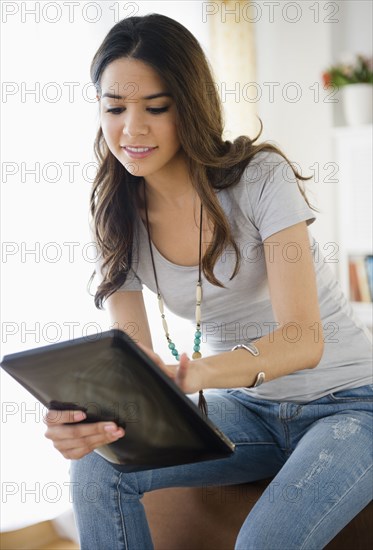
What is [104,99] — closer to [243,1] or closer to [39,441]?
[39,441]

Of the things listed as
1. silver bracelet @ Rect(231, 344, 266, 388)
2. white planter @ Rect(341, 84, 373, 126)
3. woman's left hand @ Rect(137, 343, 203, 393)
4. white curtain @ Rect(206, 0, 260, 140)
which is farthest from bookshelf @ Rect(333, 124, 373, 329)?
woman's left hand @ Rect(137, 343, 203, 393)

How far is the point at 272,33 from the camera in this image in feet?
Result: 11.9

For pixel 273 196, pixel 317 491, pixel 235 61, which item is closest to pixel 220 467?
pixel 317 491

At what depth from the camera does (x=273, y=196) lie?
4.57 ft

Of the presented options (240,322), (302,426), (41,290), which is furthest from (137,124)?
(41,290)

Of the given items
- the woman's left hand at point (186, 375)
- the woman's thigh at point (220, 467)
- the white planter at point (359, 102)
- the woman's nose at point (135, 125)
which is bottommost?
the woman's thigh at point (220, 467)

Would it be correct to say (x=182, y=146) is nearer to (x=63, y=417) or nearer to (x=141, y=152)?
(x=141, y=152)

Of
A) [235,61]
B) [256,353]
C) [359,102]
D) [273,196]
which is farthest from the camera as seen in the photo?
[359,102]

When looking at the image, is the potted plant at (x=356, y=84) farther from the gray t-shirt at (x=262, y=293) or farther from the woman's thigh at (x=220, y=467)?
the woman's thigh at (x=220, y=467)

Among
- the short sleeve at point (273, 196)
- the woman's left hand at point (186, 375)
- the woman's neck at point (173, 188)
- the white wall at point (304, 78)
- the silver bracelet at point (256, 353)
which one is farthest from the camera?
the white wall at point (304, 78)

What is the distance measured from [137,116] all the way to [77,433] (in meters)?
0.59

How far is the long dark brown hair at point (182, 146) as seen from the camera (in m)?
1.39

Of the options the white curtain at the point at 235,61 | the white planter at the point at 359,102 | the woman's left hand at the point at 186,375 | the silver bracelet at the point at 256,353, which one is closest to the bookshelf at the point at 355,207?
the white planter at the point at 359,102

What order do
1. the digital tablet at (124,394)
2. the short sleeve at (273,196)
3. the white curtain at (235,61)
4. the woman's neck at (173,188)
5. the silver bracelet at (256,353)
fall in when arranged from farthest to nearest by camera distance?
the white curtain at (235,61)
the woman's neck at (173,188)
the short sleeve at (273,196)
the silver bracelet at (256,353)
the digital tablet at (124,394)
